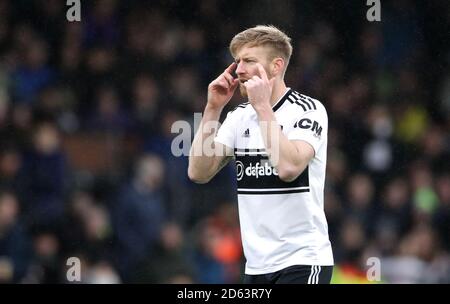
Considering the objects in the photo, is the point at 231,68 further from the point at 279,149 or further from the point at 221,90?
the point at 279,149

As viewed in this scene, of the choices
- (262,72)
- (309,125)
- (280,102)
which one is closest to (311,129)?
(309,125)

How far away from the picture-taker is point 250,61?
504cm

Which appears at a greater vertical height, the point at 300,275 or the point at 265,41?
the point at 265,41

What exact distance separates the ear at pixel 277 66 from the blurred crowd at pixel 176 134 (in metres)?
3.61

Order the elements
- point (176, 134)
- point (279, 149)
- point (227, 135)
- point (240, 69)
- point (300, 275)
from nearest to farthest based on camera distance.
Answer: point (279, 149), point (300, 275), point (240, 69), point (227, 135), point (176, 134)

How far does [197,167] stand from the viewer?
5172mm

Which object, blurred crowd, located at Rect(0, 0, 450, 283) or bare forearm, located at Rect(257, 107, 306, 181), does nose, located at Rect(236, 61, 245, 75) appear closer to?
bare forearm, located at Rect(257, 107, 306, 181)

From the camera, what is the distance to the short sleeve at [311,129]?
488 cm

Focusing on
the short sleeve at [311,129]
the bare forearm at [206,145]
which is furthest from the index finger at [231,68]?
the short sleeve at [311,129]

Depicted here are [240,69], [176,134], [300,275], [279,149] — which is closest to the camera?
[279,149]

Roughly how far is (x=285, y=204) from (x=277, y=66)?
27.8 inches
